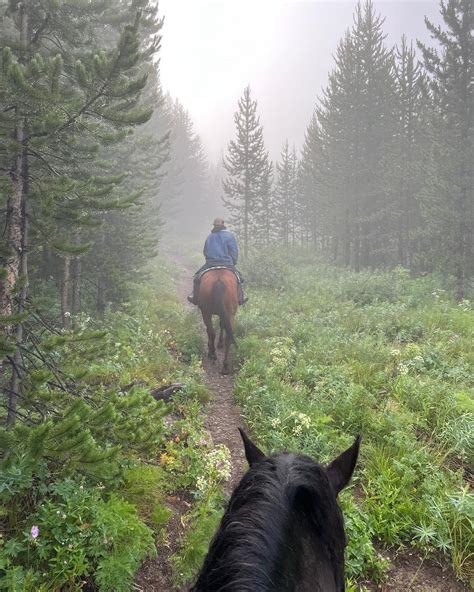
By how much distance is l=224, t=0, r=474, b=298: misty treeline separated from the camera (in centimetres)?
1672

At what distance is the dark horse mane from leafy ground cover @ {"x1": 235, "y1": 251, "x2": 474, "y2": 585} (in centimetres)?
285

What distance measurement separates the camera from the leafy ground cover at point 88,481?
3.18 meters

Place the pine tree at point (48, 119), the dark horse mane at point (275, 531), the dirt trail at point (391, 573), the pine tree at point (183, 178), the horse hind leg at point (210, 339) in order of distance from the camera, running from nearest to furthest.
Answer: the dark horse mane at point (275, 531), the pine tree at point (48, 119), the dirt trail at point (391, 573), the horse hind leg at point (210, 339), the pine tree at point (183, 178)

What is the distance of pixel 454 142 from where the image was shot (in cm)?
1720

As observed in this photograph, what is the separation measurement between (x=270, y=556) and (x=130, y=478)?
3790mm

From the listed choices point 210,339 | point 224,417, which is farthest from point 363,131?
point 224,417

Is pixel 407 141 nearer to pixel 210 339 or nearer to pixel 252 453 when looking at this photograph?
pixel 210 339

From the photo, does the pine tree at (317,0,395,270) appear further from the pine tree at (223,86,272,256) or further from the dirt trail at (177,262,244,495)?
the dirt trail at (177,262,244,495)

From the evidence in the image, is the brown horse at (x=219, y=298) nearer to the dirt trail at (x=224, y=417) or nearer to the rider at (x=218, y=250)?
the rider at (x=218, y=250)

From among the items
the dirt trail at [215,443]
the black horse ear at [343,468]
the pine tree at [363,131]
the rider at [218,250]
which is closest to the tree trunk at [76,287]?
the rider at [218,250]

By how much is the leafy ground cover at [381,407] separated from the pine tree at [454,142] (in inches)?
208

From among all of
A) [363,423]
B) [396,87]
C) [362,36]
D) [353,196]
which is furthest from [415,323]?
[362,36]

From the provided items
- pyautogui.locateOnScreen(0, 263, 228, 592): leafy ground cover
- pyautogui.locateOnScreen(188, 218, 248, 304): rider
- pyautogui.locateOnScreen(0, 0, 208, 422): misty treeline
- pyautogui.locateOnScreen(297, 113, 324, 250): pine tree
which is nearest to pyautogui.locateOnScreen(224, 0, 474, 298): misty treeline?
pyautogui.locateOnScreen(297, 113, 324, 250): pine tree

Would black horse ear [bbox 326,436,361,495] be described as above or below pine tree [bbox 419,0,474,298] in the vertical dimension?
below
